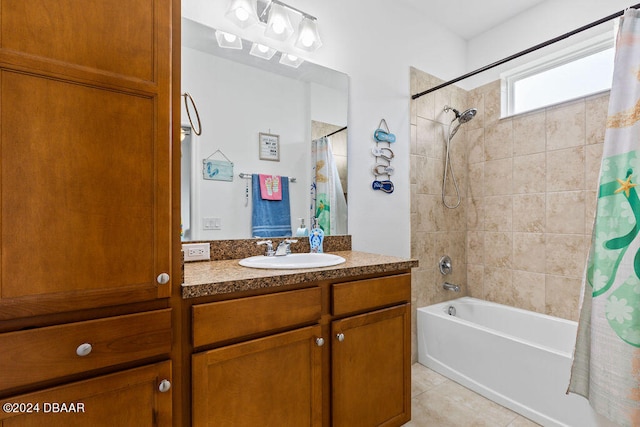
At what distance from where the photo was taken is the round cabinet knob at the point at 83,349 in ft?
2.65

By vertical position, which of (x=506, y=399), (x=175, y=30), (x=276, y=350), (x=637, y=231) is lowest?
(x=506, y=399)

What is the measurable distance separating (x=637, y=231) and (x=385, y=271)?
1.12m

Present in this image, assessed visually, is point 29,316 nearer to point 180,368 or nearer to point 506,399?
point 180,368

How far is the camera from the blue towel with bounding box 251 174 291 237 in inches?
66.7

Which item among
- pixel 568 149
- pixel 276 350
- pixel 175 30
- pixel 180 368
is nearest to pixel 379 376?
pixel 276 350

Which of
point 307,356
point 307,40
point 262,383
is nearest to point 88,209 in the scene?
point 262,383

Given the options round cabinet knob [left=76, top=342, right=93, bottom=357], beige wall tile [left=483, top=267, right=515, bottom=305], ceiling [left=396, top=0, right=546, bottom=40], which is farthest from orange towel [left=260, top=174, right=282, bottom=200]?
beige wall tile [left=483, top=267, right=515, bottom=305]

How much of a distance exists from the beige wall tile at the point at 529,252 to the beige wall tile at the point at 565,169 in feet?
1.26

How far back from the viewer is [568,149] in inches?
84.4

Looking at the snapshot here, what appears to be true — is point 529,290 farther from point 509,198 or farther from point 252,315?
point 252,315

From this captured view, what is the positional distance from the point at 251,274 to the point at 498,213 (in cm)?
223

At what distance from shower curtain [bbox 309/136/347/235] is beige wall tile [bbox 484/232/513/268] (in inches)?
55.4

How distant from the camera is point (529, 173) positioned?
2.35 m

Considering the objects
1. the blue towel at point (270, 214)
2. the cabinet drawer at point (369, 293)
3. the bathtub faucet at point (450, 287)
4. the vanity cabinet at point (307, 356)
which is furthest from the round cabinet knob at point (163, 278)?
the bathtub faucet at point (450, 287)
